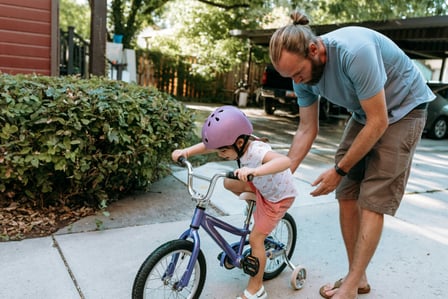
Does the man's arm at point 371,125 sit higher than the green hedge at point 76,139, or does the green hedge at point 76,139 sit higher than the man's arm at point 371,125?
the man's arm at point 371,125

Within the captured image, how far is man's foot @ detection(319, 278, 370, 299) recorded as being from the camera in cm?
245

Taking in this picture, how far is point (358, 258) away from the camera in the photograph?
2.22 m

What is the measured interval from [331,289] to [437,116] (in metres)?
8.98

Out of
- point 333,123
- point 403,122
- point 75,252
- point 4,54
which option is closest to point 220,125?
point 403,122

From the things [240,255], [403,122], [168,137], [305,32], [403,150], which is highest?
[305,32]

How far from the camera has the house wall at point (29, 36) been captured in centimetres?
584

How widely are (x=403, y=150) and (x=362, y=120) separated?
0.94 feet

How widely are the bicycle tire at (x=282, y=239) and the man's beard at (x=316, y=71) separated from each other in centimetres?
94

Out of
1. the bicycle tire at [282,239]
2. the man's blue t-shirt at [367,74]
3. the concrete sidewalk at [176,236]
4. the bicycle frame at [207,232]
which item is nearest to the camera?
the man's blue t-shirt at [367,74]

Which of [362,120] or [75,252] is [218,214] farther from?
[362,120]

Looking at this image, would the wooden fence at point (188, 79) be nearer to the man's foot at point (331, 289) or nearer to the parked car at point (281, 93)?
the parked car at point (281, 93)

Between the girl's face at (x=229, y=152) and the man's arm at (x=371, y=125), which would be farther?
the girl's face at (x=229, y=152)

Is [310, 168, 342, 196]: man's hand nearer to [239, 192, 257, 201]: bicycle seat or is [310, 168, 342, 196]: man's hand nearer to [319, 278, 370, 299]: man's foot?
[239, 192, 257, 201]: bicycle seat

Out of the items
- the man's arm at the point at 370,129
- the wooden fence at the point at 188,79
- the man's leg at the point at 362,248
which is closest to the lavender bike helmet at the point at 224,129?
the man's arm at the point at 370,129
